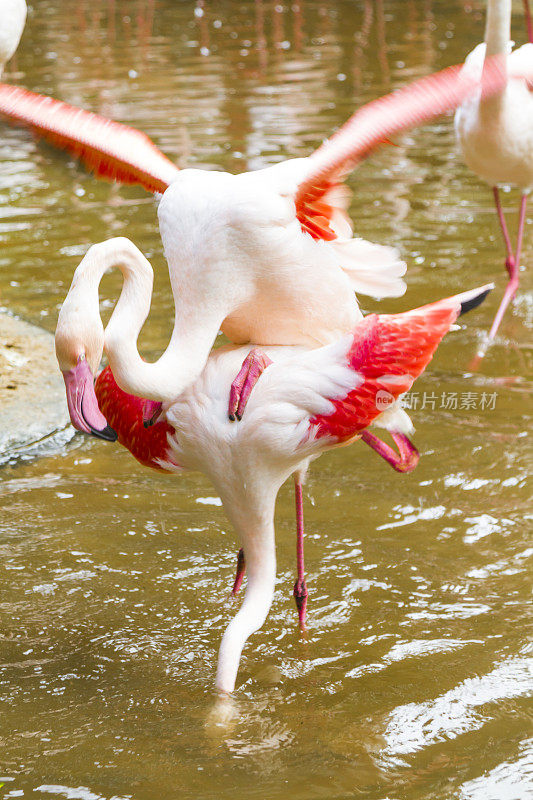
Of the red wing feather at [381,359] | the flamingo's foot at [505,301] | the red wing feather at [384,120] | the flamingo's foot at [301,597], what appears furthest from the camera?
the flamingo's foot at [505,301]

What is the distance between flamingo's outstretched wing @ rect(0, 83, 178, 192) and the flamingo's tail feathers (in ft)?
1.99

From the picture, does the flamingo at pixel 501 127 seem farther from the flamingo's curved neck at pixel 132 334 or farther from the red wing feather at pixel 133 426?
the flamingo's curved neck at pixel 132 334

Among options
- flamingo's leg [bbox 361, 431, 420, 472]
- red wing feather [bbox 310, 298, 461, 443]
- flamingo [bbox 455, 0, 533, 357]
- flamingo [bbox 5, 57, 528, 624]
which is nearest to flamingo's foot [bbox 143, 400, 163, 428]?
flamingo [bbox 5, 57, 528, 624]

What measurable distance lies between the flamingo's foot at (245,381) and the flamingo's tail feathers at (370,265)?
656mm

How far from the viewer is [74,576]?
3.80 meters

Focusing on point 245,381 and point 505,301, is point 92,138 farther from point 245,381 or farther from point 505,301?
point 505,301

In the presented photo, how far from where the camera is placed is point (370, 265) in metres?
3.64

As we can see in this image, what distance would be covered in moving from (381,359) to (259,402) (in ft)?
1.15

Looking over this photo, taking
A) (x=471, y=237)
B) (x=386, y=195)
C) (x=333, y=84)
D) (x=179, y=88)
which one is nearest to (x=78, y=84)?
(x=179, y=88)

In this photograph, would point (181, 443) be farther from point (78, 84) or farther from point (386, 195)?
point (78, 84)

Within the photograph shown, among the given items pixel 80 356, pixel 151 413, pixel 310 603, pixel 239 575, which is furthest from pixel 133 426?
pixel 310 603

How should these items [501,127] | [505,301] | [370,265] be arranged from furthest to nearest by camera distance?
[505,301] → [501,127] → [370,265]

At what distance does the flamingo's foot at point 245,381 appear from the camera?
2.96 meters

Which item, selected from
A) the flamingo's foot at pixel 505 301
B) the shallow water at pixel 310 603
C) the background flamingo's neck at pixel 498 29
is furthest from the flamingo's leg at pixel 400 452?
the background flamingo's neck at pixel 498 29
